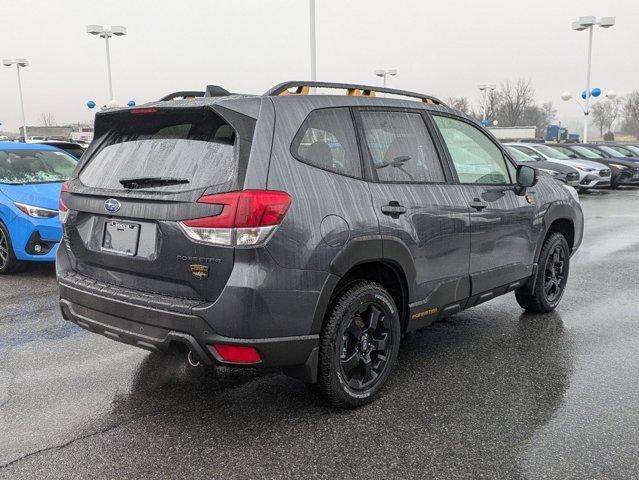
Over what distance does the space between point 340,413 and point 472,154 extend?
215cm

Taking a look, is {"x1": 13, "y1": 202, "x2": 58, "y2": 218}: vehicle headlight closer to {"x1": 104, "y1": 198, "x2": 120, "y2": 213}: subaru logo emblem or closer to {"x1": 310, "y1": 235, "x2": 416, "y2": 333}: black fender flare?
{"x1": 104, "y1": 198, "x2": 120, "y2": 213}: subaru logo emblem

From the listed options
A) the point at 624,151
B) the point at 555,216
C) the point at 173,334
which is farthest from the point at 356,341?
the point at 624,151

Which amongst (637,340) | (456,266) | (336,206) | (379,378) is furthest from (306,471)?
(637,340)

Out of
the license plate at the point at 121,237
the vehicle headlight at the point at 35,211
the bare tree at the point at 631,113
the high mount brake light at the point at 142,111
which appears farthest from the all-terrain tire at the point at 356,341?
the bare tree at the point at 631,113

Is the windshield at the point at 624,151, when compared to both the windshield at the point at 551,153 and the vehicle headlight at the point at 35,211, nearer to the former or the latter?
the windshield at the point at 551,153

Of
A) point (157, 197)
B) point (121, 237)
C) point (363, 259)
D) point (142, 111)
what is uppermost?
point (142, 111)

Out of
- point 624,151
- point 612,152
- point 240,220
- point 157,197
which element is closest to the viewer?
point 240,220

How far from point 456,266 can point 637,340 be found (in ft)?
6.01

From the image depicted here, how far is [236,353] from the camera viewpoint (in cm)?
291

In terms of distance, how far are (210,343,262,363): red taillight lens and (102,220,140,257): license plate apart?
0.71 m

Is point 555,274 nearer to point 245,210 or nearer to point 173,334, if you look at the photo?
point 245,210

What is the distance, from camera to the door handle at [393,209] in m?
3.41

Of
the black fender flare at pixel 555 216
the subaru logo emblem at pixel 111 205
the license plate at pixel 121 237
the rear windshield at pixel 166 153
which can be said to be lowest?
the black fender flare at pixel 555 216

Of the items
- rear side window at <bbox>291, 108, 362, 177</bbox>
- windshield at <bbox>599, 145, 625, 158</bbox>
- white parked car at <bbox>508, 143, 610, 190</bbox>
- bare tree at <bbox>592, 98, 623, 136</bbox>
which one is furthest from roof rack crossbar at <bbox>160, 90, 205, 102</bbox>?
bare tree at <bbox>592, 98, 623, 136</bbox>
